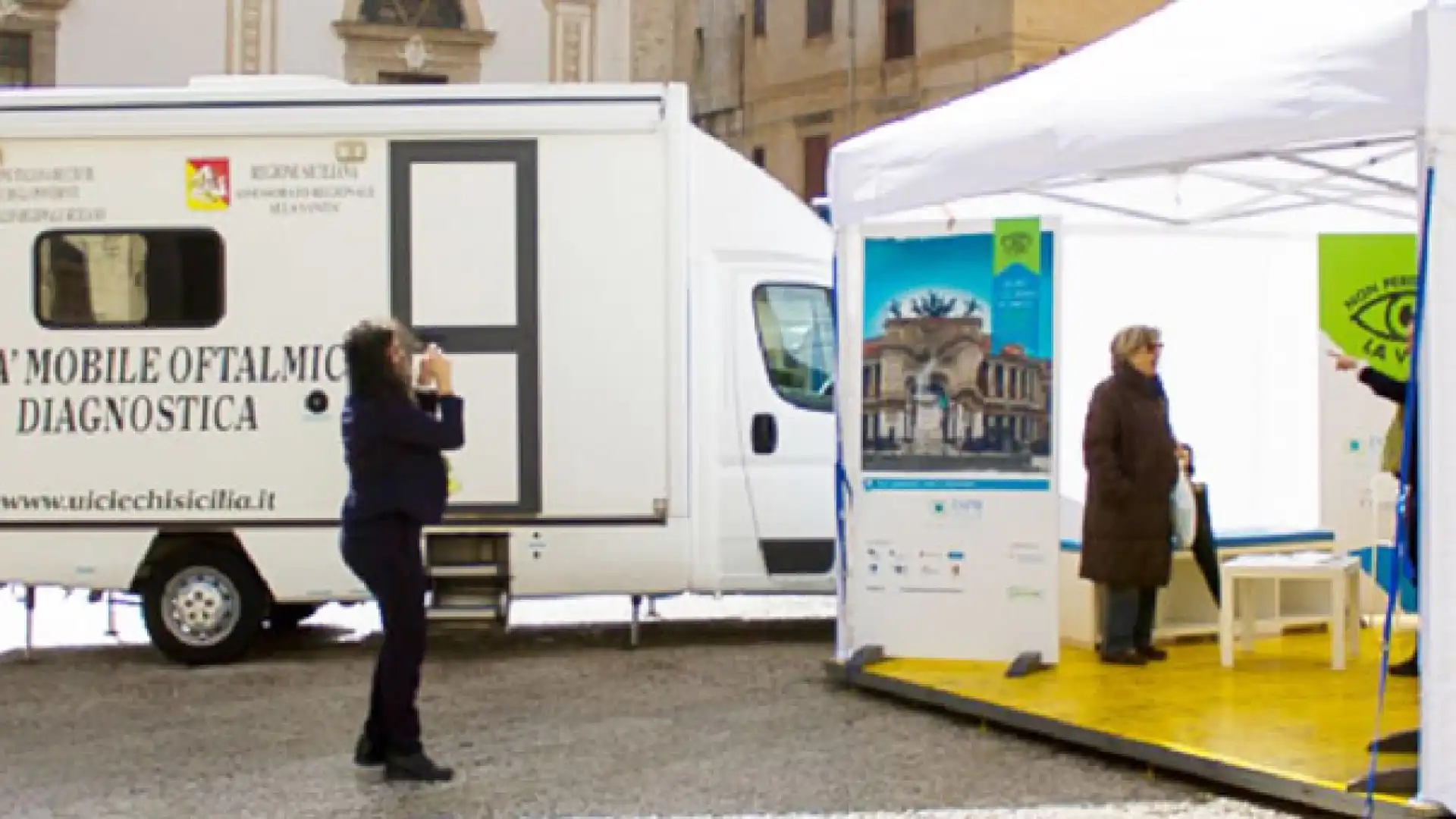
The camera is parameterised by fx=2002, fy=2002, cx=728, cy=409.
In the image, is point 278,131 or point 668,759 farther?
point 278,131

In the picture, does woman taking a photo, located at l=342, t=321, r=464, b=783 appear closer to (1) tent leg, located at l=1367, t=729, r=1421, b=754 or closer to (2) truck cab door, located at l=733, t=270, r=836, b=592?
(1) tent leg, located at l=1367, t=729, r=1421, b=754

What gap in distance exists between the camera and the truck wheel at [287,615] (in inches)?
460

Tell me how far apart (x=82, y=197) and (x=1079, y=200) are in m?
5.20

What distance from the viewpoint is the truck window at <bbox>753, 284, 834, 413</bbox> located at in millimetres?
11078

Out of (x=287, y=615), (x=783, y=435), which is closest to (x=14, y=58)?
(x=287, y=615)

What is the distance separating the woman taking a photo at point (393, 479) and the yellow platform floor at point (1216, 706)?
8.30 feet

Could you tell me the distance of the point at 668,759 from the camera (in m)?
7.98

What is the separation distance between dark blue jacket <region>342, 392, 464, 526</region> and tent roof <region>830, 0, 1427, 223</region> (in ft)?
8.26

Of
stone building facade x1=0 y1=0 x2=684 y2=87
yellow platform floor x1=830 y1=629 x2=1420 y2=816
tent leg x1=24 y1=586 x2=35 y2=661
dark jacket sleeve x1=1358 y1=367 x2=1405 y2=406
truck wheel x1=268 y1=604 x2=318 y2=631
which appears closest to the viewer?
yellow platform floor x1=830 y1=629 x2=1420 y2=816

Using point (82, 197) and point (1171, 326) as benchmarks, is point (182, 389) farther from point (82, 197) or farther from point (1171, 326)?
point (1171, 326)

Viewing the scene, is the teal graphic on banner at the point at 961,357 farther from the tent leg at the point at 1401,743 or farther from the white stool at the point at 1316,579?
the tent leg at the point at 1401,743

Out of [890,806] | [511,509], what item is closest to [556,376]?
[511,509]

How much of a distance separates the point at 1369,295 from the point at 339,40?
1033 inches

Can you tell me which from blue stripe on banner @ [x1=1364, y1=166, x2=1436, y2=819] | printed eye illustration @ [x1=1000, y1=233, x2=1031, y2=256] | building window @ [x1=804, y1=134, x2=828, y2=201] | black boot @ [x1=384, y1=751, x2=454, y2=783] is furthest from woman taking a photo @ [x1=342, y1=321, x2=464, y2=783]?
building window @ [x1=804, y1=134, x2=828, y2=201]
